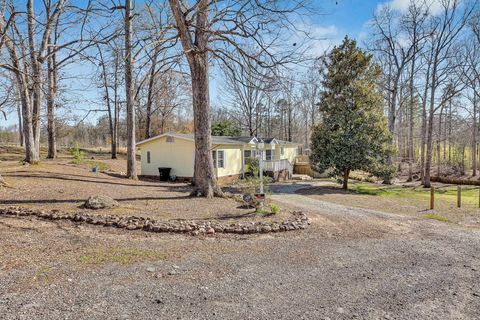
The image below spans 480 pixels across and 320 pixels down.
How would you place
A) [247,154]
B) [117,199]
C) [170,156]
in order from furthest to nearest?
[247,154], [170,156], [117,199]

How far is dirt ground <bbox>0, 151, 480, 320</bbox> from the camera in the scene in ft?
10.1

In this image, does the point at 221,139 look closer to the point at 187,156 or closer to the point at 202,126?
the point at 187,156

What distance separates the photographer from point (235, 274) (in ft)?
13.1

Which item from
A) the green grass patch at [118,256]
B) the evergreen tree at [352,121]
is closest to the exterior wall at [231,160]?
the evergreen tree at [352,121]

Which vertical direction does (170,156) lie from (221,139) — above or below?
below

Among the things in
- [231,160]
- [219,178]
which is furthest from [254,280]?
[231,160]

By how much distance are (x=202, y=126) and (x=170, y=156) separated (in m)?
8.72

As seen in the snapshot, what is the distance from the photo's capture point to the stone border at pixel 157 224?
564 cm

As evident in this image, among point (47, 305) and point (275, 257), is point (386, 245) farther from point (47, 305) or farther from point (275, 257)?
point (47, 305)

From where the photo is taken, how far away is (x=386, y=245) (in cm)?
561

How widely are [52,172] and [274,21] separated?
10.00 metres

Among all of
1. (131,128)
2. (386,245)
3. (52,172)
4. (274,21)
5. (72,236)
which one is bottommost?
(386,245)

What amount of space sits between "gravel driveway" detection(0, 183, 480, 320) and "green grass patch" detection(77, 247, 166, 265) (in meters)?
0.14

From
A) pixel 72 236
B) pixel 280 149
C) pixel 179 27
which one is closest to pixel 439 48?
pixel 280 149
